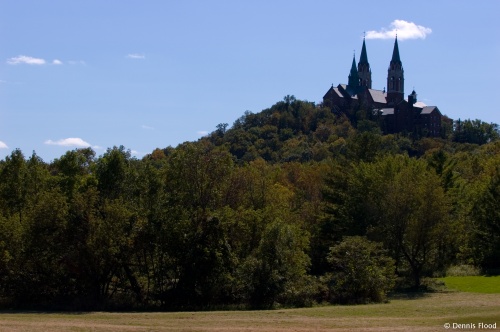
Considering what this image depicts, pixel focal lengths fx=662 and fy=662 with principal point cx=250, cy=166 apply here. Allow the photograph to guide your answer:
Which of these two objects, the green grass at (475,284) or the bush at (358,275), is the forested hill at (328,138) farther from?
the bush at (358,275)

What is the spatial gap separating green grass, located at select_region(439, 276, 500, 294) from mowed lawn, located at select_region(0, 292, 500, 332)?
6.68 metres

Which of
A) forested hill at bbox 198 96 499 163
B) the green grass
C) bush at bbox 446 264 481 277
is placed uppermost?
forested hill at bbox 198 96 499 163

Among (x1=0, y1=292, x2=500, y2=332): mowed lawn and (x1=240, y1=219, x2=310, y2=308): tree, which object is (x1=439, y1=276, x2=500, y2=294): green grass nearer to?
(x1=0, y1=292, x2=500, y2=332): mowed lawn

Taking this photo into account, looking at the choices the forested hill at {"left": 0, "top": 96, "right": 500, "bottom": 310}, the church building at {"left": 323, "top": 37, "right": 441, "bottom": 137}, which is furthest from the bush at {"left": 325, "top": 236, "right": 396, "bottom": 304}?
the church building at {"left": 323, "top": 37, "right": 441, "bottom": 137}

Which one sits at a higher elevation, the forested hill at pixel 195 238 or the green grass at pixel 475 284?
the forested hill at pixel 195 238

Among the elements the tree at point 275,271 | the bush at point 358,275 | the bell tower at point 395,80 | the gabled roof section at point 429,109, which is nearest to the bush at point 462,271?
the bush at point 358,275

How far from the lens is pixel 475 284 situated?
46.1m

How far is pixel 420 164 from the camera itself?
5862 cm

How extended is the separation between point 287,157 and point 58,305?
127m

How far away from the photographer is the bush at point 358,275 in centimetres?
4103

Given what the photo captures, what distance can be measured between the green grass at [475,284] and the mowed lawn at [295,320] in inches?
263

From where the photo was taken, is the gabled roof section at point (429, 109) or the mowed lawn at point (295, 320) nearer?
the mowed lawn at point (295, 320)

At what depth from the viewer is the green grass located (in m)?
42.7

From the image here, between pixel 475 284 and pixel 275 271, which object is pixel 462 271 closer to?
A: pixel 475 284
